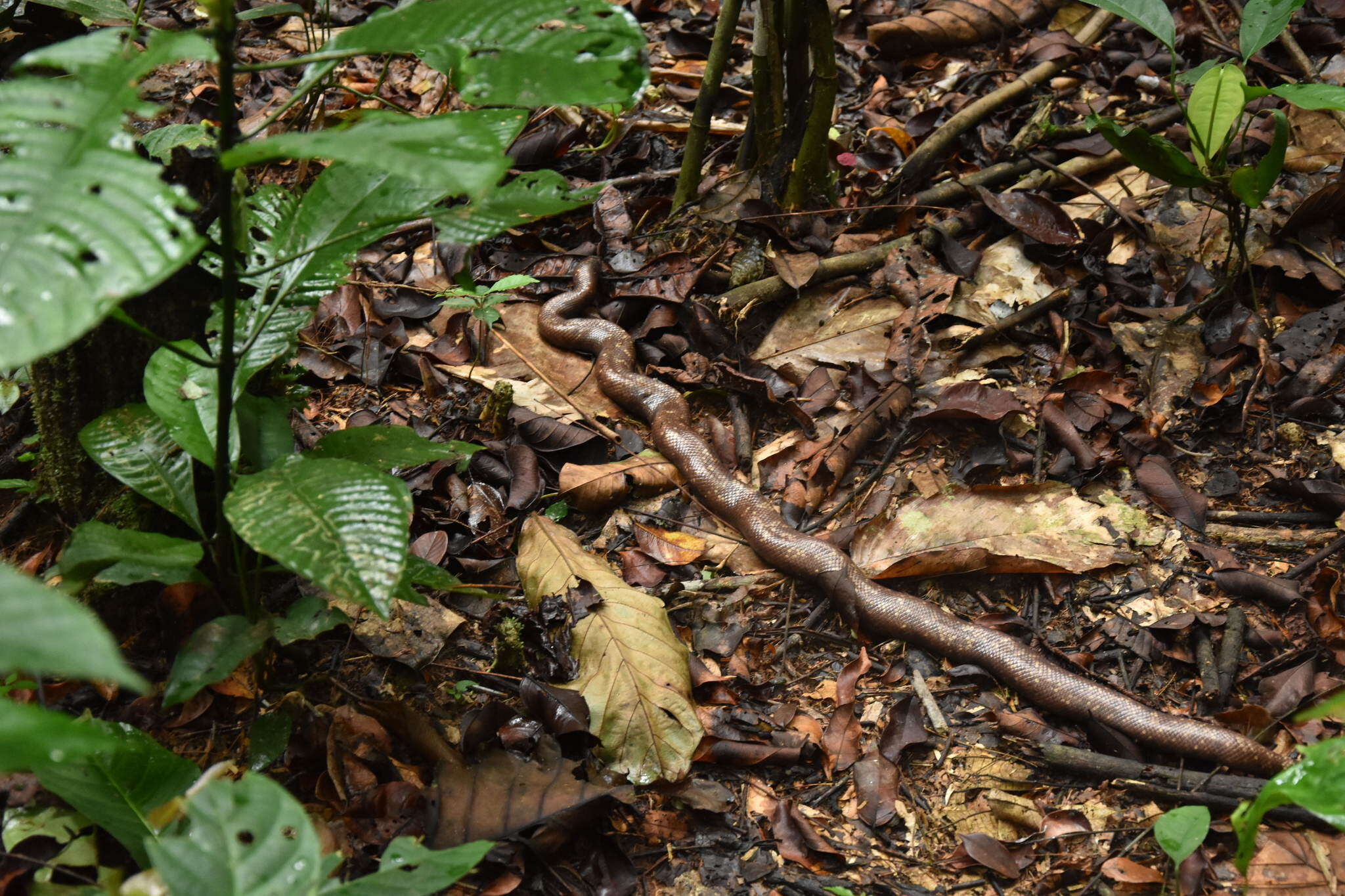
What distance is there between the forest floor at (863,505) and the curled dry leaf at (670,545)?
0.02 metres

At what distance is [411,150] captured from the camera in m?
1.36

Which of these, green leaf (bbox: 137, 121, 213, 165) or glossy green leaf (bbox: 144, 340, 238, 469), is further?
green leaf (bbox: 137, 121, 213, 165)

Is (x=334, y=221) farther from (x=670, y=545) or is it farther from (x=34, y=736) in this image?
(x=670, y=545)

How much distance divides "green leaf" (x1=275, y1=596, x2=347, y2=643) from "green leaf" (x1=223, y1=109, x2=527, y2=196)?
3.79 ft

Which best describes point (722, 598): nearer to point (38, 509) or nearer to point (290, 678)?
point (290, 678)

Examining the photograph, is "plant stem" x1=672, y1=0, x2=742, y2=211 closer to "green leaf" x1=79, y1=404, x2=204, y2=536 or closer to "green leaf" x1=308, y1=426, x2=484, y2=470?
"green leaf" x1=308, y1=426, x2=484, y2=470

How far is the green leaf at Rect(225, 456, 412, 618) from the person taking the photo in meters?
1.77

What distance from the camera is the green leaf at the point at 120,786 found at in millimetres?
2012

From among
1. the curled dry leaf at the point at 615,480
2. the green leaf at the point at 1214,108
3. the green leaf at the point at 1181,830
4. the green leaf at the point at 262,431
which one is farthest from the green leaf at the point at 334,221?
the green leaf at the point at 1214,108

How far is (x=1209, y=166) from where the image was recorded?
143 inches

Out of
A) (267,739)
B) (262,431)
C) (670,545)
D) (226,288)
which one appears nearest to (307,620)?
(267,739)

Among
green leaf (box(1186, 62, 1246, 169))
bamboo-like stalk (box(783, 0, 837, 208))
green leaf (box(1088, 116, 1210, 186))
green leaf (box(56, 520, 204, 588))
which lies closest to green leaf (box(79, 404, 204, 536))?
green leaf (box(56, 520, 204, 588))

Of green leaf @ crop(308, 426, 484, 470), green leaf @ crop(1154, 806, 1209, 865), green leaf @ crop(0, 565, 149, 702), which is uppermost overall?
green leaf @ crop(0, 565, 149, 702)

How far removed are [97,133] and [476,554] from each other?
215 centimetres
